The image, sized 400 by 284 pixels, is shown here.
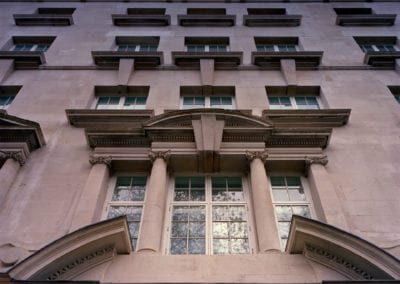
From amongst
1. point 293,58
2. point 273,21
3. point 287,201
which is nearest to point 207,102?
point 293,58

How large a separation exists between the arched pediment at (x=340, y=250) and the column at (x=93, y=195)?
5013mm

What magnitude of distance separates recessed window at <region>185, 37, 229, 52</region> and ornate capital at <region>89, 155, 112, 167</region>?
10.3 m

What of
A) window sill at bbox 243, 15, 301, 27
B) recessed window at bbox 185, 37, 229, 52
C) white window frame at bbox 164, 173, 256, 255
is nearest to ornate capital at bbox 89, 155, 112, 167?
white window frame at bbox 164, 173, 256, 255

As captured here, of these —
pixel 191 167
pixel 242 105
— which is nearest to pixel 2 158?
pixel 191 167

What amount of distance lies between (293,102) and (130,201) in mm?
7950

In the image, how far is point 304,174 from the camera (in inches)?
446

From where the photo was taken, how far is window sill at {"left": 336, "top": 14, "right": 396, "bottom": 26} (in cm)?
2081

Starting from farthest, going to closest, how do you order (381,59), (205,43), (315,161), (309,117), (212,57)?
1. (205,43)
2. (212,57)
3. (381,59)
4. (309,117)
5. (315,161)

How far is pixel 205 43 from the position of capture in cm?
1988

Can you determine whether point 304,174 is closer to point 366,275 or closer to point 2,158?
point 366,275

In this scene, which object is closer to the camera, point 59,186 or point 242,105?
point 59,186

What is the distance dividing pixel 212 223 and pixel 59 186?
14.8ft

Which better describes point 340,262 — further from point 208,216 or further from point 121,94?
point 121,94

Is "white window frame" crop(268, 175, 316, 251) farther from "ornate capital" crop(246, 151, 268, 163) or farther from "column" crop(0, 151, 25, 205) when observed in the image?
"column" crop(0, 151, 25, 205)
